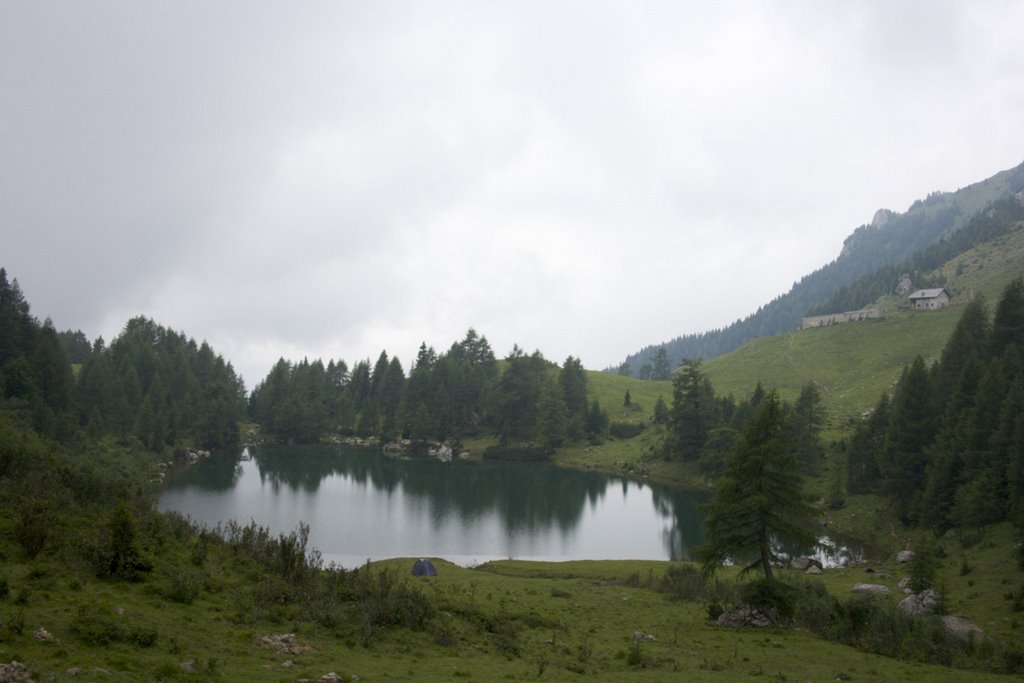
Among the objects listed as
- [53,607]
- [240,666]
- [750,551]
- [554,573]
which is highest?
[53,607]

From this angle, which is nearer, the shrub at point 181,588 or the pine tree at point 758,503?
the shrub at point 181,588

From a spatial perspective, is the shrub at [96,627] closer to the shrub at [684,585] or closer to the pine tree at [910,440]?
the shrub at [684,585]

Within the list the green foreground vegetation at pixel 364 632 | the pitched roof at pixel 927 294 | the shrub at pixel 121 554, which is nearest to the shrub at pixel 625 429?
the green foreground vegetation at pixel 364 632

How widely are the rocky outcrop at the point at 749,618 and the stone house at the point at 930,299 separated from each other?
6834 inches

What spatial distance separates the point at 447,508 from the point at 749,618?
46695 mm

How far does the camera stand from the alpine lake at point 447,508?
52031mm

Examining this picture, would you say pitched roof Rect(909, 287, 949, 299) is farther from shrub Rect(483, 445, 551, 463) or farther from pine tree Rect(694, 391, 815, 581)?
pine tree Rect(694, 391, 815, 581)

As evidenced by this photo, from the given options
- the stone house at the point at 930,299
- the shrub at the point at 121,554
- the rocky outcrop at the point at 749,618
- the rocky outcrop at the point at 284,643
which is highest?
the stone house at the point at 930,299

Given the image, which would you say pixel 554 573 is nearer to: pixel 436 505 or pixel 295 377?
pixel 436 505

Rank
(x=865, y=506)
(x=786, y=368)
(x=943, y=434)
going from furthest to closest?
(x=786, y=368) → (x=865, y=506) → (x=943, y=434)

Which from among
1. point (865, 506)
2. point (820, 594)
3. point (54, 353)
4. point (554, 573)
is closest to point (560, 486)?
point (865, 506)

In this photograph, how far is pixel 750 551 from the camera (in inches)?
1094

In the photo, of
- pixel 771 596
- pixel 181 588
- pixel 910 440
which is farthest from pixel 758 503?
pixel 910 440

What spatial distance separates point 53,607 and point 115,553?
286 centimetres
